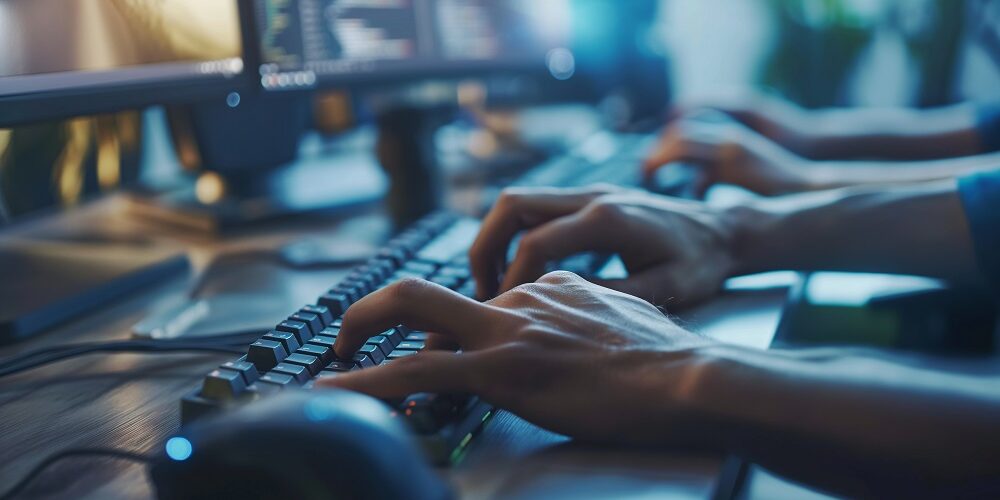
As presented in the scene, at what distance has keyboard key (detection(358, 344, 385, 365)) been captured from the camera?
476 mm

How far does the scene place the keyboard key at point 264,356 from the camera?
1.51ft

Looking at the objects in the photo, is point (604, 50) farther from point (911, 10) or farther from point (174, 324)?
point (174, 324)

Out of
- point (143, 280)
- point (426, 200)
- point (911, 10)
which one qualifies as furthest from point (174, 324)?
point (911, 10)

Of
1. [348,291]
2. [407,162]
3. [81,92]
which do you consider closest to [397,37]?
[407,162]

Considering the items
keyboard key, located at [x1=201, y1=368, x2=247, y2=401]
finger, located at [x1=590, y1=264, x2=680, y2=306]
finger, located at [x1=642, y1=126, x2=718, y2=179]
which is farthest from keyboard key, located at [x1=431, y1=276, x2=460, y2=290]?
finger, located at [x1=642, y1=126, x2=718, y2=179]

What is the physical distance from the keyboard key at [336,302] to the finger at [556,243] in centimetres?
12

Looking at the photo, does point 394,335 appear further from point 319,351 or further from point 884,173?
point 884,173

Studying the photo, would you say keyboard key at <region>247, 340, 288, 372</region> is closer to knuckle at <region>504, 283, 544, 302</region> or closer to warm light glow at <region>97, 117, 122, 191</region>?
knuckle at <region>504, 283, 544, 302</region>

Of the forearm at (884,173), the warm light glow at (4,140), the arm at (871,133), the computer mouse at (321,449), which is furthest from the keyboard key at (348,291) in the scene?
the arm at (871,133)

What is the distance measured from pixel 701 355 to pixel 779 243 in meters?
0.32

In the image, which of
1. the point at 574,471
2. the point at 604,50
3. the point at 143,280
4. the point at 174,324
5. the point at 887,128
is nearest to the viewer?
the point at 574,471

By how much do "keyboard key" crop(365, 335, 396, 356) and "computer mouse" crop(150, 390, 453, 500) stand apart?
15cm

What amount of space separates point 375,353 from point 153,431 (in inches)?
5.3

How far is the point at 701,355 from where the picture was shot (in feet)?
1.46
